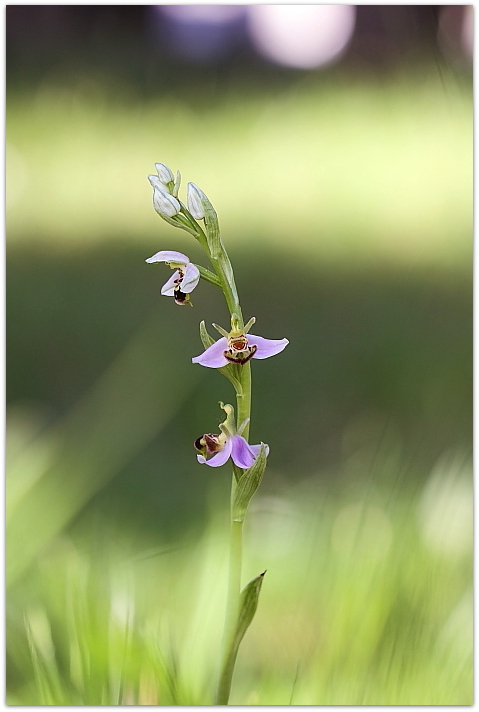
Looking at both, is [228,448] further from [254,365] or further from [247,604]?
[254,365]

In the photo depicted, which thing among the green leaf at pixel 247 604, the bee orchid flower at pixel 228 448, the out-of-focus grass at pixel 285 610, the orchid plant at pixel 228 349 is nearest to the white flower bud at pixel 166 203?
the orchid plant at pixel 228 349

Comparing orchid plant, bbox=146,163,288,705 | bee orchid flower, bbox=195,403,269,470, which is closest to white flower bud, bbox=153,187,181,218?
orchid plant, bbox=146,163,288,705

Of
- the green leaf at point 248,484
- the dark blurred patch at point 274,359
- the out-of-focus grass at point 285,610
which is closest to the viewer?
the green leaf at point 248,484

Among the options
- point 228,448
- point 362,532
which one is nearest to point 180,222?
point 228,448

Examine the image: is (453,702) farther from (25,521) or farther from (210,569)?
(25,521)

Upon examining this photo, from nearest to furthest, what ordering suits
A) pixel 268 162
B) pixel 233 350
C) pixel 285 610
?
pixel 233 350, pixel 285 610, pixel 268 162

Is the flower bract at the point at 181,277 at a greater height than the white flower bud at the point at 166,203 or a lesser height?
lesser

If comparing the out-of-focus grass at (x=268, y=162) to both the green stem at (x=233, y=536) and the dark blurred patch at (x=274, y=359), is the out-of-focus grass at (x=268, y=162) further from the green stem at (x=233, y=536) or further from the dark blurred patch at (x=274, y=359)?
the green stem at (x=233, y=536)
